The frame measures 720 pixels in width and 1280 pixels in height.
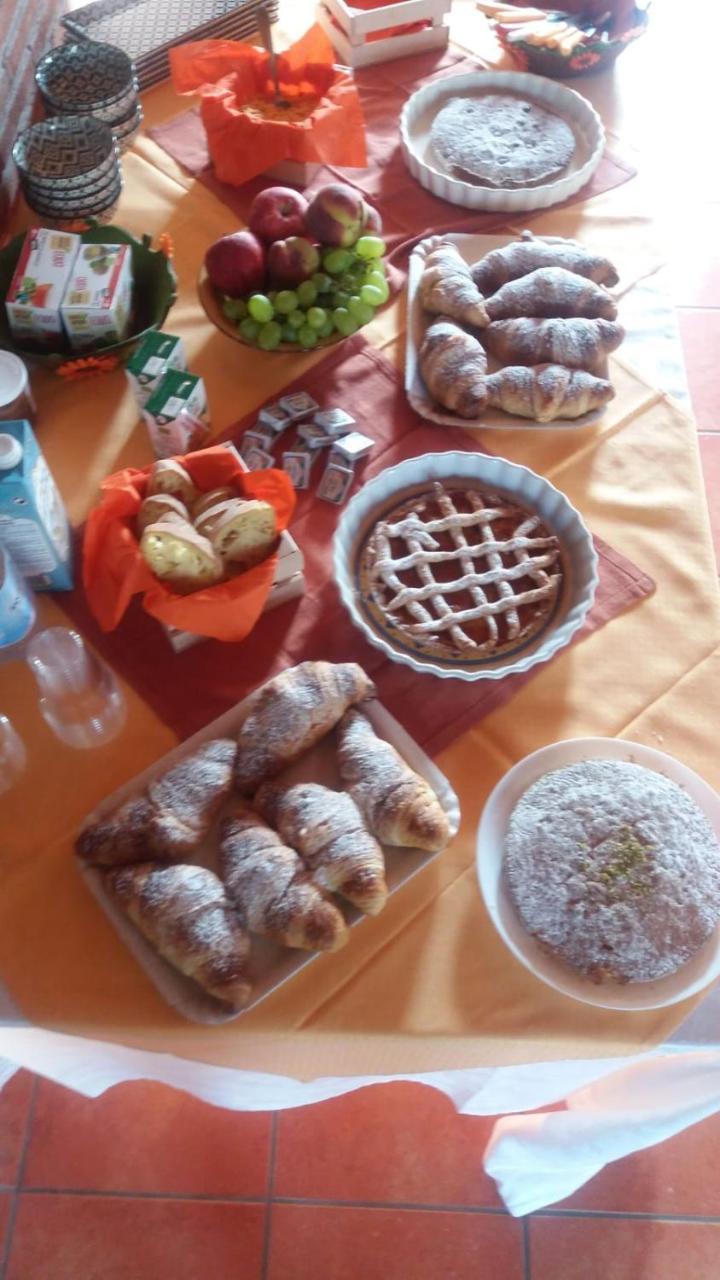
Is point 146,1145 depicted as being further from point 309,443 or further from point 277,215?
point 277,215

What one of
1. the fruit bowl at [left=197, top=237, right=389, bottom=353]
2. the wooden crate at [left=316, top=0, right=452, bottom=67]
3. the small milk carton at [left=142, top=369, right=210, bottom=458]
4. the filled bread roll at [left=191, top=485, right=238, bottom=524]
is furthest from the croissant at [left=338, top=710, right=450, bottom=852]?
the wooden crate at [left=316, top=0, right=452, bottom=67]

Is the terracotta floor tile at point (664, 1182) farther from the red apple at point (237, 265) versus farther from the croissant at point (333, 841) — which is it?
the red apple at point (237, 265)

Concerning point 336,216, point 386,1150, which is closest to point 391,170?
point 336,216

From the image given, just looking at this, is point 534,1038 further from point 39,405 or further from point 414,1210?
point 39,405

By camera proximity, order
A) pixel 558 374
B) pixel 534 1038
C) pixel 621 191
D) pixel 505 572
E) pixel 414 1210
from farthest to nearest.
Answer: pixel 621 191 → pixel 414 1210 → pixel 558 374 → pixel 505 572 → pixel 534 1038

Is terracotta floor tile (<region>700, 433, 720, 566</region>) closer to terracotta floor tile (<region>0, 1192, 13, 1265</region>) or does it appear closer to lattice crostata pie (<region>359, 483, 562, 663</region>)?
lattice crostata pie (<region>359, 483, 562, 663</region>)

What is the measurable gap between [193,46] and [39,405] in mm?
611

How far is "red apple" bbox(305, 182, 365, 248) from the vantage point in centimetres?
113

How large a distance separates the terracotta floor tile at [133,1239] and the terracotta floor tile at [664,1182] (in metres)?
0.44

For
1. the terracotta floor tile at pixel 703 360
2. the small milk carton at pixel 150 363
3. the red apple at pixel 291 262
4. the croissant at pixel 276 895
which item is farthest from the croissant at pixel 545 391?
the terracotta floor tile at pixel 703 360

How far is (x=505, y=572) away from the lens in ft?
3.16

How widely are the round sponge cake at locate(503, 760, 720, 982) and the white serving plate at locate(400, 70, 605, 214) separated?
2.96ft

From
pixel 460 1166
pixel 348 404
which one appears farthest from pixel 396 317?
pixel 460 1166

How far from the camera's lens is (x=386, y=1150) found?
1.25 metres
